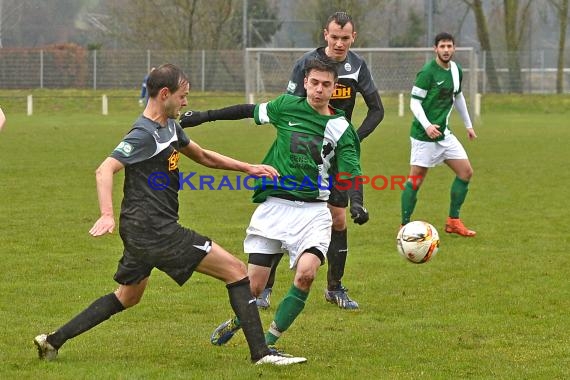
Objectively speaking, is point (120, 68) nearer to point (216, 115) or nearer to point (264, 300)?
point (264, 300)

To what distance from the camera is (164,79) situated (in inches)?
211

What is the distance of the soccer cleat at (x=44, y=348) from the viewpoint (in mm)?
5648

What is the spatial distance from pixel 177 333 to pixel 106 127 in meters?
23.4

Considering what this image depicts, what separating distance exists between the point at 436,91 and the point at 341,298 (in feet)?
13.1

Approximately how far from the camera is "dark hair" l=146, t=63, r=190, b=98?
5.36 m

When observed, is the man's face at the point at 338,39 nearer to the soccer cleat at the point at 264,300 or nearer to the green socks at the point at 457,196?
the soccer cleat at the point at 264,300

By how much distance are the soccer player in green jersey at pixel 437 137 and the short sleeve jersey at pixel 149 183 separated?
5.59m

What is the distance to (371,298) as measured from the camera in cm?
764

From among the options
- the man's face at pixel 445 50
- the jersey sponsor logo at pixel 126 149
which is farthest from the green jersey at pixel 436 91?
the jersey sponsor logo at pixel 126 149

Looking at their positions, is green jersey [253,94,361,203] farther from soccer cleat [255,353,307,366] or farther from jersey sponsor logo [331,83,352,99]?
jersey sponsor logo [331,83,352,99]

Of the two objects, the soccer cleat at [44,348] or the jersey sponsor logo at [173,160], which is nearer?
→ the jersey sponsor logo at [173,160]

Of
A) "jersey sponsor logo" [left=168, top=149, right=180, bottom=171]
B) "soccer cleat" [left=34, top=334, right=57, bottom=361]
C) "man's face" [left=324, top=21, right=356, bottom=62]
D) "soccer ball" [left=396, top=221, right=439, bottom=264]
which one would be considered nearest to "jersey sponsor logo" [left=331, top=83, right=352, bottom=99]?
"man's face" [left=324, top=21, right=356, bottom=62]

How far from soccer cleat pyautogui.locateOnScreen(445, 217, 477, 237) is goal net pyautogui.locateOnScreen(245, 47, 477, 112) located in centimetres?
1889

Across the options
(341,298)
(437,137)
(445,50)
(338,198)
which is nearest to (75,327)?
(341,298)
